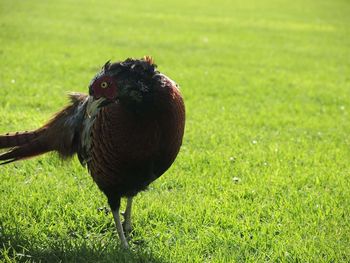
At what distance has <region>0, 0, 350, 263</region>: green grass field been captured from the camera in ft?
13.3

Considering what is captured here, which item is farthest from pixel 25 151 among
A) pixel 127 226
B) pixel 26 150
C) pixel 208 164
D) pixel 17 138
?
pixel 208 164

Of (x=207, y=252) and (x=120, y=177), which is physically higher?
(x=120, y=177)

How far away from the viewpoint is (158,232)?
13.9 feet

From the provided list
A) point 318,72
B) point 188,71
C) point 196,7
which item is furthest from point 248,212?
point 196,7

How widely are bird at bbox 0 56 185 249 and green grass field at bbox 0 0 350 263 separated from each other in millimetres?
599

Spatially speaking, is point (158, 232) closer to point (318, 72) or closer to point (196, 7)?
point (318, 72)

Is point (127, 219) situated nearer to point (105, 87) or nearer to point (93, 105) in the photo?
point (93, 105)

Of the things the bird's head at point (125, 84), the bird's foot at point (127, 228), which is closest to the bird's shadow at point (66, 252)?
the bird's foot at point (127, 228)

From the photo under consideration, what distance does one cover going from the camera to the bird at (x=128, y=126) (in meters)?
3.47

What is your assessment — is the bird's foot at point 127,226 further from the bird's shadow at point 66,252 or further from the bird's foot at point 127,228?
the bird's shadow at point 66,252

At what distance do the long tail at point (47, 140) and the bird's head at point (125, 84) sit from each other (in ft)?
2.35

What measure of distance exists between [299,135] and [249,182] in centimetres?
230

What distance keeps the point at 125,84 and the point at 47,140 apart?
1147 millimetres

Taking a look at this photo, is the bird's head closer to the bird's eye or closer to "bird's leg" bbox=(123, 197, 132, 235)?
the bird's eye
